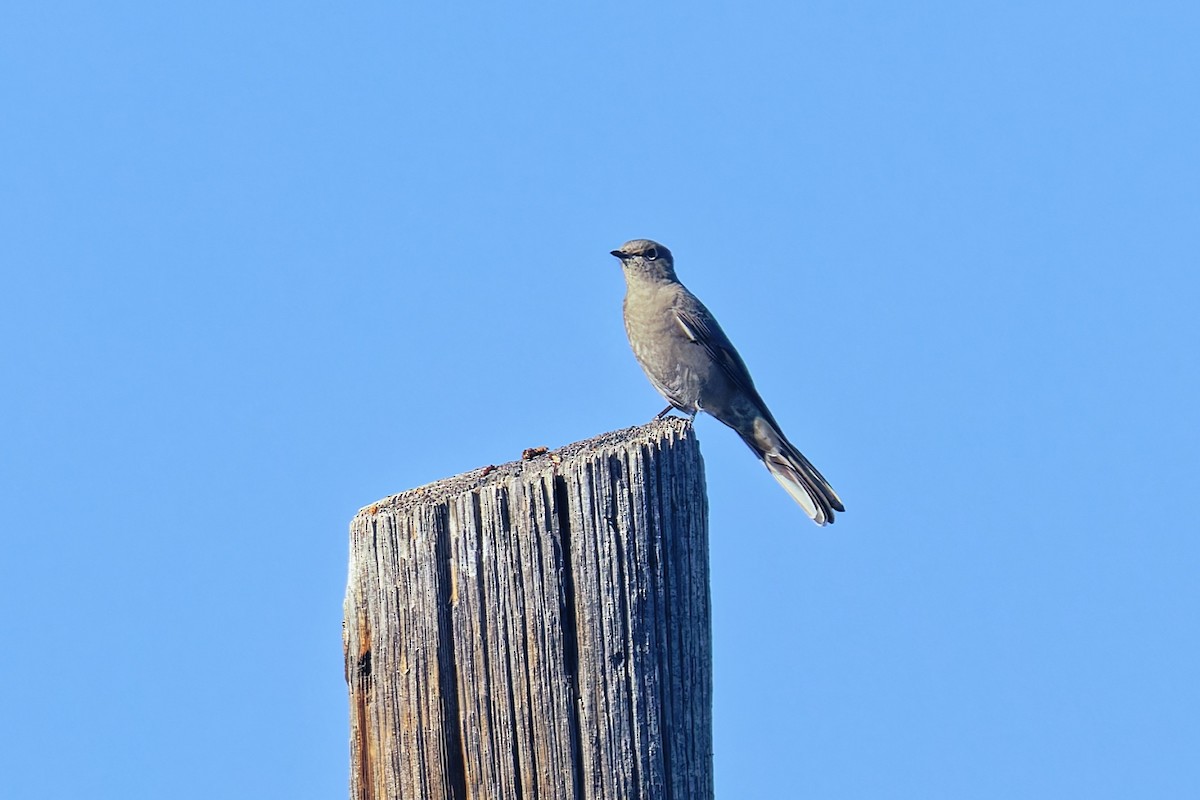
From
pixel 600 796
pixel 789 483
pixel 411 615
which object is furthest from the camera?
pixel 789 483

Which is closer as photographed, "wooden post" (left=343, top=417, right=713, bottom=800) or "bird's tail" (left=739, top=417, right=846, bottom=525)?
"wooden post" (left=343, top=417, right=713, bottom=800)

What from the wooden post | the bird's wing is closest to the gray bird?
the bird's wing

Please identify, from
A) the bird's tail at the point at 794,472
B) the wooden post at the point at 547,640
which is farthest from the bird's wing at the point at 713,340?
the wooden post at the point at 547,640

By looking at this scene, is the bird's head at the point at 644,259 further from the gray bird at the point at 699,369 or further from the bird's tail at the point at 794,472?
the bird's tail at the point at 794,472

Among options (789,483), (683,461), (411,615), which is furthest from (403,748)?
(789,483)

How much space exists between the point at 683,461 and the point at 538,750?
705 millimetres

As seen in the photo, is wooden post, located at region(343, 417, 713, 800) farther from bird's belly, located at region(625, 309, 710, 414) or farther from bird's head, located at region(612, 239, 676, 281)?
bird's head, located at region(612, 239, 676, 281)

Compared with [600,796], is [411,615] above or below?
above

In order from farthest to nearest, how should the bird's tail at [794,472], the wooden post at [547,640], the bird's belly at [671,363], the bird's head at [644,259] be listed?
the bird's head at [644,259]
the bird's belly at [671,363]
the bird's tail at [794,472]
the wooden post at [547,640]

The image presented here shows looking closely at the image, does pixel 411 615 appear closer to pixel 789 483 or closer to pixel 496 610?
pixel 496 610

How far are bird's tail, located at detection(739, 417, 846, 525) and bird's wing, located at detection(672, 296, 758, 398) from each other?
27 cm

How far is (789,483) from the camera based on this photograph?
27.8ft

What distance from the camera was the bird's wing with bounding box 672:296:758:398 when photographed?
8.77 m

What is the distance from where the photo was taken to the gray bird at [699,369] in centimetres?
873
